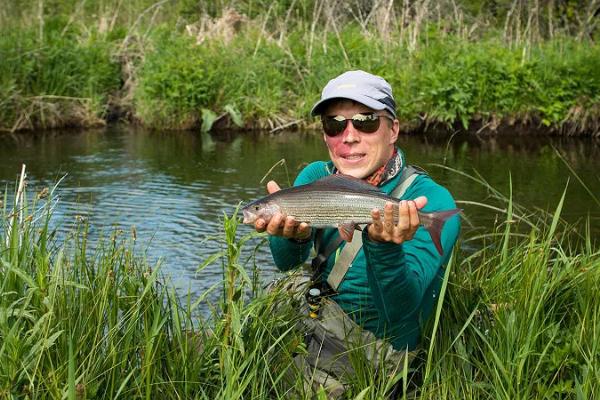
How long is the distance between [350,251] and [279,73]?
38.6 feet

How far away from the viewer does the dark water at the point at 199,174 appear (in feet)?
28.0

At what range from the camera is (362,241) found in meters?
3.62

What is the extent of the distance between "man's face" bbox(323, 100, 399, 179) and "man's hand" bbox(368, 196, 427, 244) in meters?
0.60

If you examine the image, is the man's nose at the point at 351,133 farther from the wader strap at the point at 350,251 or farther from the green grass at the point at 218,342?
the green grass at the point at 218,342

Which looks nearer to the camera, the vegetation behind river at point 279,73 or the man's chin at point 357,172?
the man's chin at point 357,172

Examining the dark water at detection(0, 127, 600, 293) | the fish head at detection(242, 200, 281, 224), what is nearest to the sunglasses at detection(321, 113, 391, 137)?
the fish head at detection(242, 200, 281, 224)

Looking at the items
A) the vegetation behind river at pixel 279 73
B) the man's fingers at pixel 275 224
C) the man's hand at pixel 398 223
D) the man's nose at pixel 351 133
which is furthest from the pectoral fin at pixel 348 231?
the vegetation behind river at pixel 279 73

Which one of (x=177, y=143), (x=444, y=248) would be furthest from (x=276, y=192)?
(x=177, y=143)

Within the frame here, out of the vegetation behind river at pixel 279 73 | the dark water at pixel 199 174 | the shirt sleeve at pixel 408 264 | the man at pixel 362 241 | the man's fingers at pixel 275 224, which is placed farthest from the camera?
the vegetation behind river at pixel 279 73

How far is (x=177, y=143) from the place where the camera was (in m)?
14.2

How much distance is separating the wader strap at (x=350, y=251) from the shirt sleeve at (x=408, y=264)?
1.3 inches

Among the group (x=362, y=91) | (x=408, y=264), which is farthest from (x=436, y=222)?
(x=362, y=91)

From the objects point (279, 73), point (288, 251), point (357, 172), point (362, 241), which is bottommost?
point (288, 251)

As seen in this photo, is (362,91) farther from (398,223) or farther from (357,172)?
(398,223)
